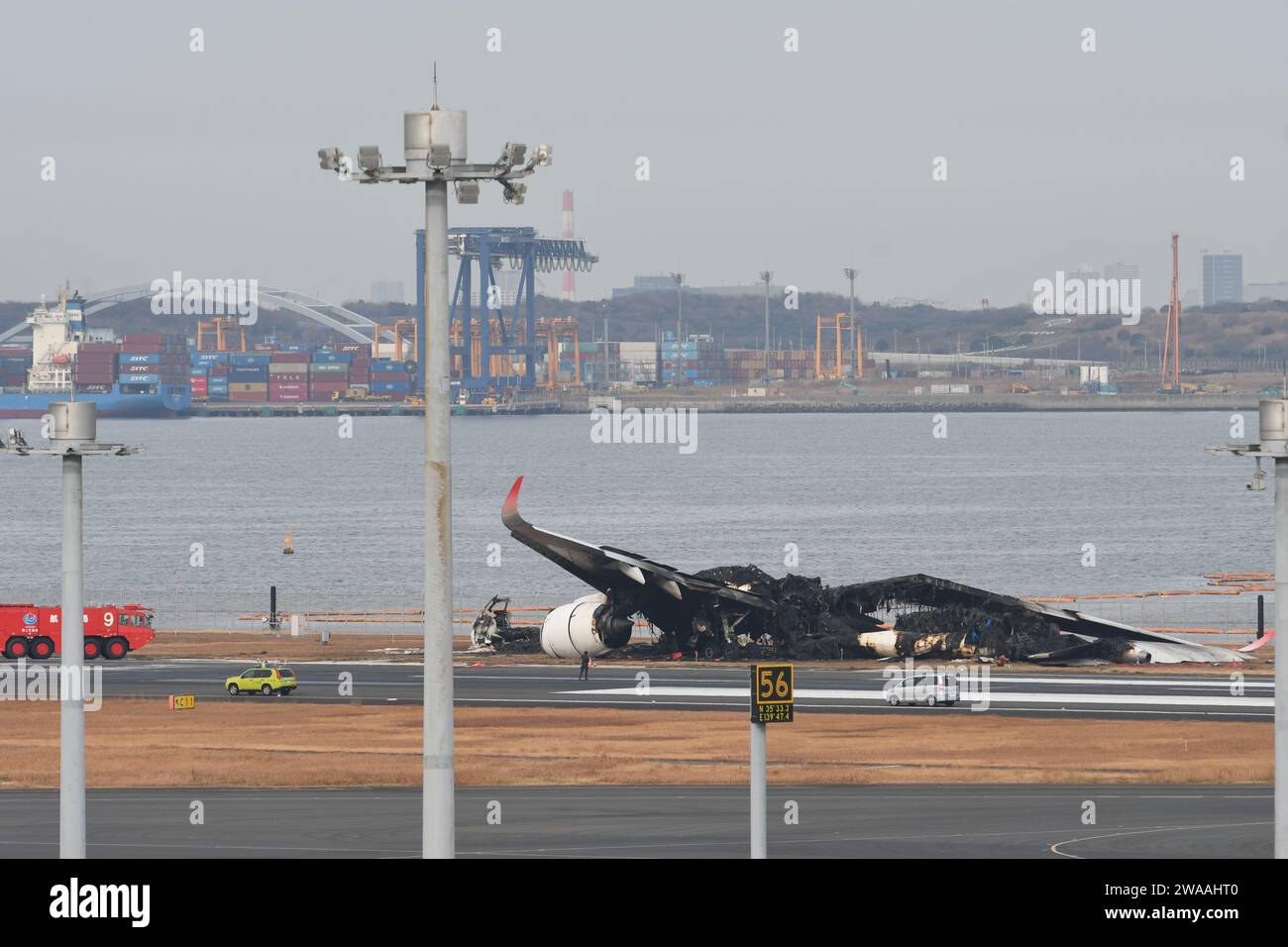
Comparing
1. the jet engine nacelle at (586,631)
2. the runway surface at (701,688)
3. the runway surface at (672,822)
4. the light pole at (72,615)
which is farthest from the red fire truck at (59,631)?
the light pole at (72,615)

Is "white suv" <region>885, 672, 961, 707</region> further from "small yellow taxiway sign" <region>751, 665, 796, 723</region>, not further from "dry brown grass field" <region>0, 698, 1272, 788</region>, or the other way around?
"small yellow taxiway sign" <region>751, 665, 796, 723</region>

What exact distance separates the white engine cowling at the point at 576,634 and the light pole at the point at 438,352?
63836 millimetres

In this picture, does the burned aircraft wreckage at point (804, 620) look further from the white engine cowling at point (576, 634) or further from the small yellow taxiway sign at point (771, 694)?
the small yellow taxiway sign at point (771, 694)

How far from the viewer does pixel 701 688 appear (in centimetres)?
8056

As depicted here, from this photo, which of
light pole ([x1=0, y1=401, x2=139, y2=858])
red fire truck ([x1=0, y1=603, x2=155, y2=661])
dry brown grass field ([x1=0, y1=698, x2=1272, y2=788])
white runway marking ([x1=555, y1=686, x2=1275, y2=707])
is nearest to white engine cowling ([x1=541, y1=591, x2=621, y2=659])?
white runway marking ([x1=555, y1=686, x2=1275, y2=707])

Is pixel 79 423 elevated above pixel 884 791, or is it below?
above

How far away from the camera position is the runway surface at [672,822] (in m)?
41.9

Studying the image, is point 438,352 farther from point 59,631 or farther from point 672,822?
point 59,631
